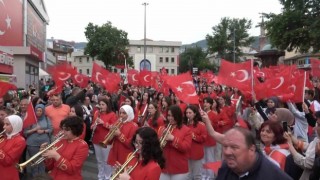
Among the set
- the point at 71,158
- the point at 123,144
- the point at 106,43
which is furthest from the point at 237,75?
the point at 106,43

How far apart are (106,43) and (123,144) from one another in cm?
5772

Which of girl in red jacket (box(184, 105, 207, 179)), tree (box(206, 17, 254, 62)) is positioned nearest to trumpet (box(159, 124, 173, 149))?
girl in red jacket (box(184, 105, 207, 179))

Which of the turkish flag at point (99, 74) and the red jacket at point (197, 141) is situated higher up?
the turkish flag at point (99, 74)

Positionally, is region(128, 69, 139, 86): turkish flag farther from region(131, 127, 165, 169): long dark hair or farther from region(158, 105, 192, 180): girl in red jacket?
region(131, 127, 165, 169): long dark hair

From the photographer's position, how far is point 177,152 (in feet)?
19.8

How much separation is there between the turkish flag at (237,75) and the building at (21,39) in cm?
1387

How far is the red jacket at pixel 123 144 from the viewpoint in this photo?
21.5ft

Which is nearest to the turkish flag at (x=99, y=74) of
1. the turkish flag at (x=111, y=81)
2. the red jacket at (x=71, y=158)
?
the turkish flag at (x=111, y=81)

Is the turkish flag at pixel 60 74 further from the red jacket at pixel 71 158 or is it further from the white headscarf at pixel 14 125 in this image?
the red jacket at pixel 71 158

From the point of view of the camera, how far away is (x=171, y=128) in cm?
Result: 615

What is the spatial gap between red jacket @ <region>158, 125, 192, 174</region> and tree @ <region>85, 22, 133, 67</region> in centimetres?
5702

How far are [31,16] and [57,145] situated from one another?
139ft

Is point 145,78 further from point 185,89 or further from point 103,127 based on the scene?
point 103,127

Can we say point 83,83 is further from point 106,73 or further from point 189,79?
point 189,79
